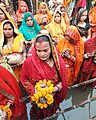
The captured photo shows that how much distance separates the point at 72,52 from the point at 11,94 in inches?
72.3

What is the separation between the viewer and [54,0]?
866 cm

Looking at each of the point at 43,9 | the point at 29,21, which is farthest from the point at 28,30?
the point at 43,9

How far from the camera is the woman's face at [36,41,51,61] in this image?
3.36 m

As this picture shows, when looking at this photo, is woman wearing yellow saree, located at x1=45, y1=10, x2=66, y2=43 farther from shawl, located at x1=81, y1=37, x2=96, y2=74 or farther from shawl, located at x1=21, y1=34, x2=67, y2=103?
shawl, located at x1=21, y1=34, x2=67, y2=103

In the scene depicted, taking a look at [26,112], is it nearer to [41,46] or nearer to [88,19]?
[41,46]

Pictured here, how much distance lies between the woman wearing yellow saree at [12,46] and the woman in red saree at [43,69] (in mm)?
914

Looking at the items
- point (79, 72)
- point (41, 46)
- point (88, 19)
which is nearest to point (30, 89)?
point (41, 46)

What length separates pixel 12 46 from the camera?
453cm

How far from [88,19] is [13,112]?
387cm

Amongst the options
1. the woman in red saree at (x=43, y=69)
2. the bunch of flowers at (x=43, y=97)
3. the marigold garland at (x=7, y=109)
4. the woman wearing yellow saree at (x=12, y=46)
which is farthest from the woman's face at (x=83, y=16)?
the marigold garland at (x=7, y=109)

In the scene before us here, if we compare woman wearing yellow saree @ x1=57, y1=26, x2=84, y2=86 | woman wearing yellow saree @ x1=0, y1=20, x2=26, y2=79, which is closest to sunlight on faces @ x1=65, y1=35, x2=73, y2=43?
woman wearing yellow saree @ x1=57, y1=26, x2=84, y2=86

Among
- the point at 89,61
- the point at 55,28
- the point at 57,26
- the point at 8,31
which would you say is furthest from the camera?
the point at 57,26

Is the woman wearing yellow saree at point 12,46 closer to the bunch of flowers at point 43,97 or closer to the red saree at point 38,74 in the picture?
the red saree at point 38,74

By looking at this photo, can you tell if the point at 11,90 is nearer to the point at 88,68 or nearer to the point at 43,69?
the point at 43,69
